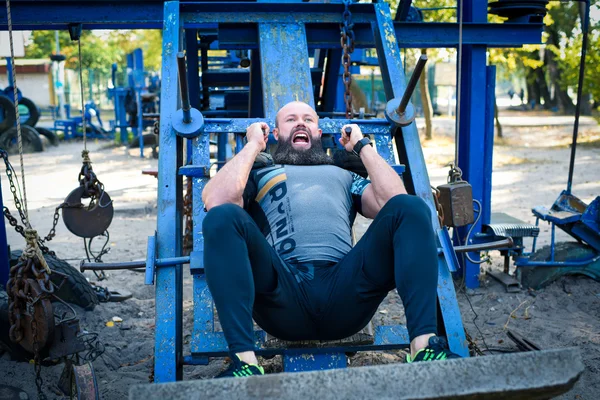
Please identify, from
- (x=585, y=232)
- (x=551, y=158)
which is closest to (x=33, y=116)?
(x=551, y=158)

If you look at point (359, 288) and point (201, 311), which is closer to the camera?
point (359, 288)

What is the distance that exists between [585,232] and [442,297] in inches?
122

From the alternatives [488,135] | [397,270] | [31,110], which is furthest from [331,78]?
[31,110]

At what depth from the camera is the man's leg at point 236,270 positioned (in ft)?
9.14

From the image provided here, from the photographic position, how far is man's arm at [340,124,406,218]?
10.8 feet

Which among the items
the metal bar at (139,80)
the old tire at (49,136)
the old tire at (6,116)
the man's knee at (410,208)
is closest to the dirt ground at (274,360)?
the man's knee at (410,208)

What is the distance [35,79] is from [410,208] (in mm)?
36850

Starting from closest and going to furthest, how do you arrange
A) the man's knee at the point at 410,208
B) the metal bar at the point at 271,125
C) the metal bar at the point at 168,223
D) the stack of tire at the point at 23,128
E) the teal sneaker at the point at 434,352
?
the teal sneaker at the point at 434,352 < the man's knee at the point at 410,208 < the metal bar at the point at 168,223 < the metal bar at the point at 271,125 < the stack of tire at the point at 23,128

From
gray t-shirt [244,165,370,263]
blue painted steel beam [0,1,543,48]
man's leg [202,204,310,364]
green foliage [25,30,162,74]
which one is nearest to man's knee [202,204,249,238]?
man's leg [202,204,310,364]

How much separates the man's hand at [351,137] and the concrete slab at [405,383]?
62.0 inches

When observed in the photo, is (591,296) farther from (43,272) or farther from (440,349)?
(43,272)

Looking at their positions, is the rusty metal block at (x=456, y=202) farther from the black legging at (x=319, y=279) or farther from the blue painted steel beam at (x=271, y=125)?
the black legging at (x=319, y=279)

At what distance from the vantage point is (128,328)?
5254mm

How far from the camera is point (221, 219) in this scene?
2.86 metres
